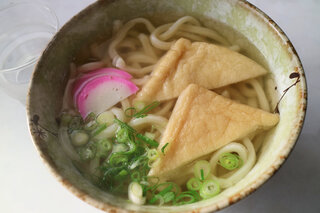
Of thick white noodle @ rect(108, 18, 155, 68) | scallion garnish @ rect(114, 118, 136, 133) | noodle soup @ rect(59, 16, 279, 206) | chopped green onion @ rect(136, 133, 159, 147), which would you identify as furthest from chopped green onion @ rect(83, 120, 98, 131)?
thick white noodle @ rect(108, 18, 155, 68)

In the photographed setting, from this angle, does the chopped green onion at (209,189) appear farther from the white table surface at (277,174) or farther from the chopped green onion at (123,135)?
the chopped green onion at (123,135)

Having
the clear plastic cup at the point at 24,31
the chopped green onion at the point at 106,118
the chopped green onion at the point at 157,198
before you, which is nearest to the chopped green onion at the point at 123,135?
the chopped green onion at the point at 106,118

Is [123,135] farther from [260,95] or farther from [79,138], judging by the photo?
[260,95]

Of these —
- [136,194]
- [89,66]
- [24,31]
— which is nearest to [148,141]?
[136,194]

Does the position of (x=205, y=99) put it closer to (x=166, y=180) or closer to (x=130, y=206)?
(x=166, y=180)

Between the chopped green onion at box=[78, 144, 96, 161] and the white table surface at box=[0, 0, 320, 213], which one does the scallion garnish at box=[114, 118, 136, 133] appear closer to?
the chopped green onion at box=[78, 144, 96, 161]

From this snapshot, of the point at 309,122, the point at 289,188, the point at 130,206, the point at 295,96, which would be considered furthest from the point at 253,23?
the point at 130,206
